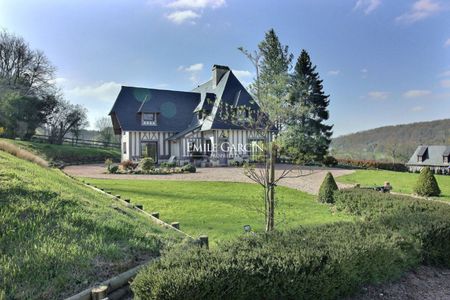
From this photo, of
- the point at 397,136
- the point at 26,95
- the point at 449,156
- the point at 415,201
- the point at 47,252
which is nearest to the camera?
the point at 47,252

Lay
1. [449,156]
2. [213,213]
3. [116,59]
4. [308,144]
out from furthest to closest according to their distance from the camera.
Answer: [449,156] → [308,144] → [116,59] → [213,213]

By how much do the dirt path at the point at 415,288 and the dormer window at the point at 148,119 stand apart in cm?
2156

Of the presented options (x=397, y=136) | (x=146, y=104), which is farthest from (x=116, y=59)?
(x=397, y=136)

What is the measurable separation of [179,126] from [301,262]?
71.8ft

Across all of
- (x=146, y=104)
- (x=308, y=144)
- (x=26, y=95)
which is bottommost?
(x=308, y=144)

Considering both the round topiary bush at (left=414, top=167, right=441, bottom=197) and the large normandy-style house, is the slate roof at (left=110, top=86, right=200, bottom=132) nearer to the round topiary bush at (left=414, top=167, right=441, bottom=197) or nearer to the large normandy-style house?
the large normandy-style house

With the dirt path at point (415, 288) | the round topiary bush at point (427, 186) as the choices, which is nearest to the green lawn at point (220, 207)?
the dirt path at point (415, 288)

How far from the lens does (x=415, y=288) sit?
3.33 meters

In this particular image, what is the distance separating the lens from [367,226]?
4.00m

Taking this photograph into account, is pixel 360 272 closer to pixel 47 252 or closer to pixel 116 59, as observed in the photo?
pixel 47 252

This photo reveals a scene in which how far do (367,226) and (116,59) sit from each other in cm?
1624

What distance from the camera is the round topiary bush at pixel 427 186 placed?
32.7ft

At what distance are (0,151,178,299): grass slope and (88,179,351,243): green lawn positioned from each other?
1.31 m

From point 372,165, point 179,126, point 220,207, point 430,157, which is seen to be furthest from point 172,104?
point 430,157
